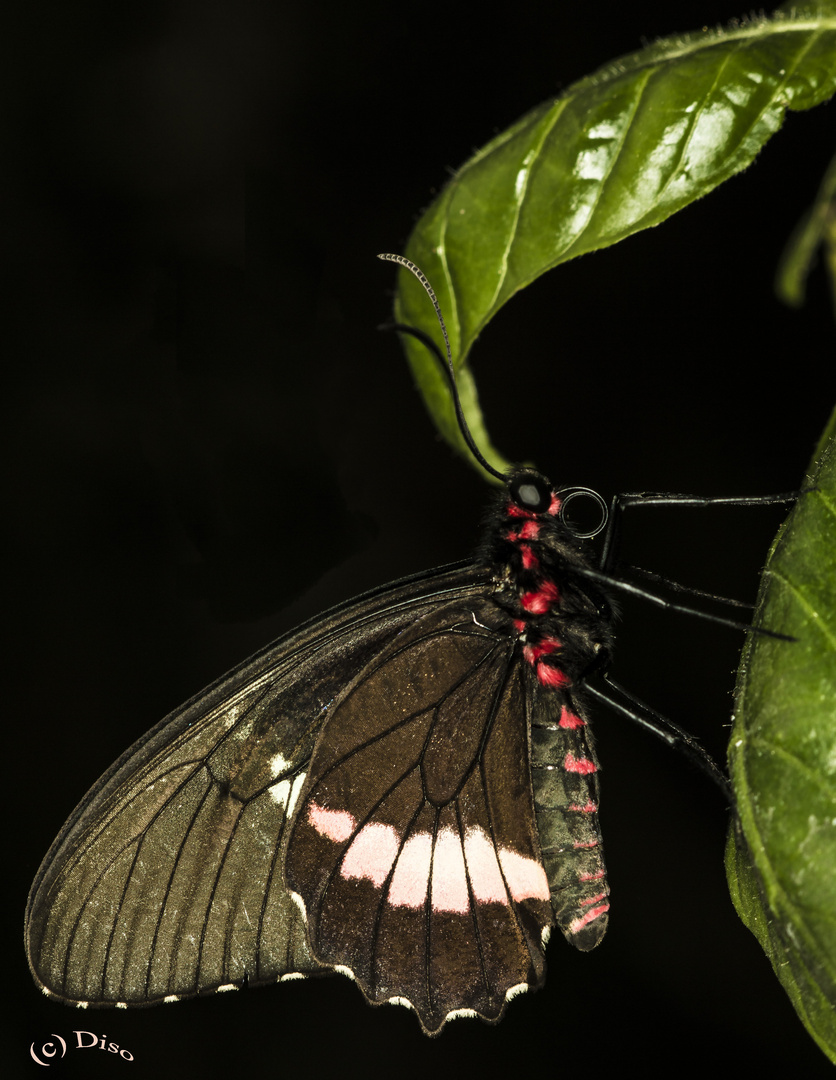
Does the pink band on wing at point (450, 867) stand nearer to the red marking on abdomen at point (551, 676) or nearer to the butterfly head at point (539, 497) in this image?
the red marking on abdomen at point (551, 676)

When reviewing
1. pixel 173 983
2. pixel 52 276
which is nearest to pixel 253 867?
pixel 173 983

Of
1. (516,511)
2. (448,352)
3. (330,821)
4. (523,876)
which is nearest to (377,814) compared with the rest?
(330,821)

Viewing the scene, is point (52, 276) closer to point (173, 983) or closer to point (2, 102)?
point (2, 102)

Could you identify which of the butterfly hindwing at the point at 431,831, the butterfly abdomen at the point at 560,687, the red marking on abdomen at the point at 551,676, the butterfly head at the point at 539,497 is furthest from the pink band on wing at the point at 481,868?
the butterfly head at the point at 539,497

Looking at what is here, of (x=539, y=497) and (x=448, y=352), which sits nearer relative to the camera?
(x=448, y=352)

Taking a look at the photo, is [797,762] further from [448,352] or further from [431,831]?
[431,831]
